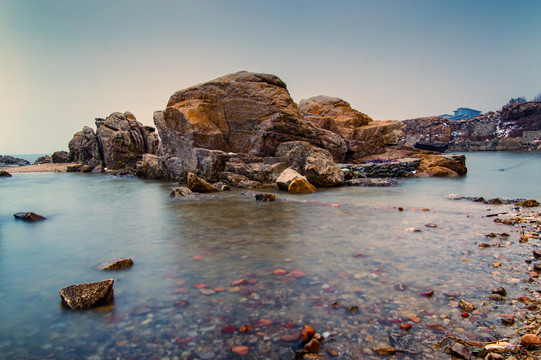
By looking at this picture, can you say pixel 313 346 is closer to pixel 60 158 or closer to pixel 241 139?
pixel 241 139

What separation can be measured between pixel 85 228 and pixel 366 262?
677 cm

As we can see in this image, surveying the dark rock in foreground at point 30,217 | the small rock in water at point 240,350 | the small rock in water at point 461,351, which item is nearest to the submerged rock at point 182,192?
the dark rock in foreground at point 30,217

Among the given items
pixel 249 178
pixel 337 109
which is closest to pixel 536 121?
pixel 337 109

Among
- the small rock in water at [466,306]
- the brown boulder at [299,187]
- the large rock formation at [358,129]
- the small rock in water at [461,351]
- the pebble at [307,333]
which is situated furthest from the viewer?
the large rock formation at [358,129]

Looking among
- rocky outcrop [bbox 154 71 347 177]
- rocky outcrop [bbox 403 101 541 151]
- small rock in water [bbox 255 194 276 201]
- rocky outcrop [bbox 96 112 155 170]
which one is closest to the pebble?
small rock in water [bbox 255 194 276 201]

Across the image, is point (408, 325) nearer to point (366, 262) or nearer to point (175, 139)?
point (366, 262)

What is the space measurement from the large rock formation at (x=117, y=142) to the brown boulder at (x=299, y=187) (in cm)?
2237

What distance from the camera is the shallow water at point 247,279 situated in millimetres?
2822

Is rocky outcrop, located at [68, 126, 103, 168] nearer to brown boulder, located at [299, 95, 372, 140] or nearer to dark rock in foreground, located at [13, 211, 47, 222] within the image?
brown boulder, located at [299, 95, 372, 140]

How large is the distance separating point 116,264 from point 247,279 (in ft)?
6.78

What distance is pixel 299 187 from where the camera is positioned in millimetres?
13430

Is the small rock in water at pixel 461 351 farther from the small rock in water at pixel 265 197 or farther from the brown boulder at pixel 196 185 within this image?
the brown boulder at pixel 196 185

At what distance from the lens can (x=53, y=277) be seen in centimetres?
447

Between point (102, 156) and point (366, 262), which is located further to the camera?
point (102, 156)
